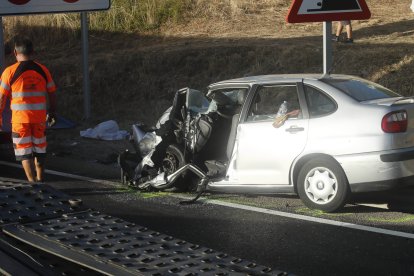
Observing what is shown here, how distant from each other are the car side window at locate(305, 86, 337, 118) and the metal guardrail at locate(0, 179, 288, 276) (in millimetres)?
5291

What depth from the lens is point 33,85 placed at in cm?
881

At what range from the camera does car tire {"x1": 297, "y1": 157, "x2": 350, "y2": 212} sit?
25.5 ft

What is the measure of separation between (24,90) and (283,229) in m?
3.53

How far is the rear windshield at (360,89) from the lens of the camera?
8.21m

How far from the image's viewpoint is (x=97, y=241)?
104 inches

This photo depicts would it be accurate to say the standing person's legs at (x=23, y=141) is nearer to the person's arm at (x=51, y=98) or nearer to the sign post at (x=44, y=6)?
the person's arm at (x=51, y=98)

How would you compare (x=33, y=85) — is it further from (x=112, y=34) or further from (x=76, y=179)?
(x=112, y=34)

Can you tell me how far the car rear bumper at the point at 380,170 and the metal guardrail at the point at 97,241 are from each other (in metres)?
5.00

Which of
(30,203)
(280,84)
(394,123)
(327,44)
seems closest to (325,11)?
(327,44)

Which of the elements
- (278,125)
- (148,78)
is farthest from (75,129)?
(278,125)

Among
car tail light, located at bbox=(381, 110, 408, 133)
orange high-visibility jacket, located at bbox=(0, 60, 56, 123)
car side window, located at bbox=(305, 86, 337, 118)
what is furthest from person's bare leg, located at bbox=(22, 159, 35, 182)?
car tail light, located at bbox=(381, 110, 408, 133)

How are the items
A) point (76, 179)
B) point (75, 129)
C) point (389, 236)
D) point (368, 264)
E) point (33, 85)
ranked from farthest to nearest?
point (75, 129) < point (76, 179) < point (33, 85) < point (389, 236) < point (368, 264)

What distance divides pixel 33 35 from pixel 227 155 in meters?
14.4

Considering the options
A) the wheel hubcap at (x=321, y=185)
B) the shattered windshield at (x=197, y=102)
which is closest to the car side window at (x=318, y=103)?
the wheel hubcap at (x=321, y=185)
